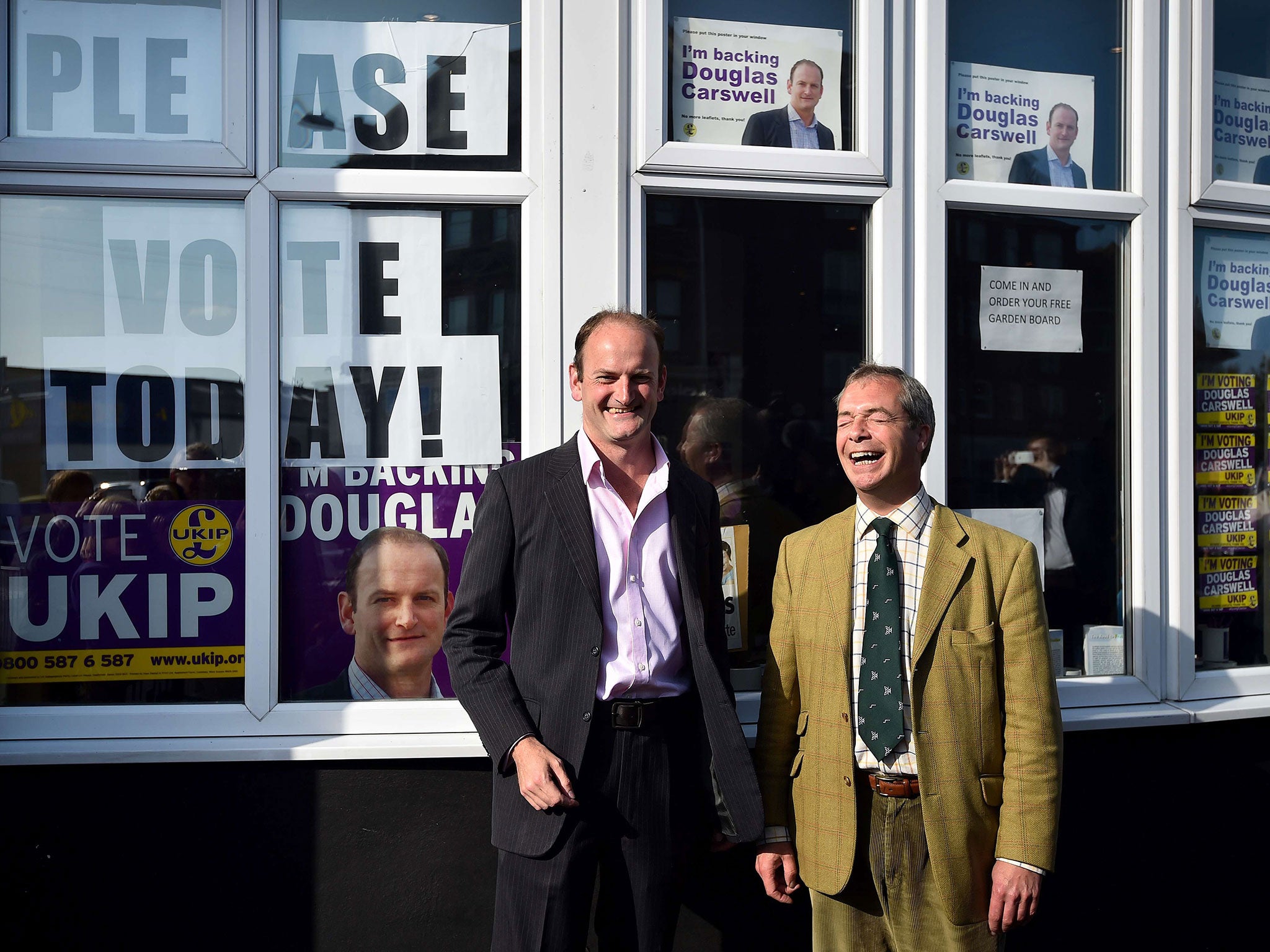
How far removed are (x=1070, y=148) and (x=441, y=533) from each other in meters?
2.87

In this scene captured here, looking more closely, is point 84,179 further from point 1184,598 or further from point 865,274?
point 1184,598

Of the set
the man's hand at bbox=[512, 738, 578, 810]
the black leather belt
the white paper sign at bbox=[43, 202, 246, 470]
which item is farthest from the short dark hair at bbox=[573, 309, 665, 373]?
the white paper sign at bbox=[43, 202, 246, 470]

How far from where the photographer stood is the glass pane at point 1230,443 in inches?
152

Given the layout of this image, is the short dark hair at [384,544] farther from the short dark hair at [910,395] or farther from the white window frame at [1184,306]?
the white window frame at [1184,306]

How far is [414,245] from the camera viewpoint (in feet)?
11.0

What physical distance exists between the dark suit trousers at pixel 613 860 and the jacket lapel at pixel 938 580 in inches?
26.7

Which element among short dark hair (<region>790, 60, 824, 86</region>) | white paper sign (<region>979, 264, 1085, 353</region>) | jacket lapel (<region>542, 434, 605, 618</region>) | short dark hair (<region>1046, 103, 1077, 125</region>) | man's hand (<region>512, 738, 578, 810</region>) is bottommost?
man's hand (<region>512, 738, 578, 810</region>)

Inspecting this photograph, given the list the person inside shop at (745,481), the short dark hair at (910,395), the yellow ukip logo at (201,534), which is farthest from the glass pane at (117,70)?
the short dark hair at (910,395)

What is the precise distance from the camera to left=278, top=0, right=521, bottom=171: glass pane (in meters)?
3.32

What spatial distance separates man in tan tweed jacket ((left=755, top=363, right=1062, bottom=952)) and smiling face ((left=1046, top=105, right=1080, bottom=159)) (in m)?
1.96

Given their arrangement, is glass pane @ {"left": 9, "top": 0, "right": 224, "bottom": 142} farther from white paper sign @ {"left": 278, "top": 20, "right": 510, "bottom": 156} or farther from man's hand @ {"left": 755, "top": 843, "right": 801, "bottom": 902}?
man's hand @ {"left": 755, "top": 843, "right": 801, "bottom": 902}

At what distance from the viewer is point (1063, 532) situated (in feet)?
12.3

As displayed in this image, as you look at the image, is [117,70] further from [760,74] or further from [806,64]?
[806,64]

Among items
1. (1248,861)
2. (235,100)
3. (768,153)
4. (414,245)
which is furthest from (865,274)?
(1248,861)
